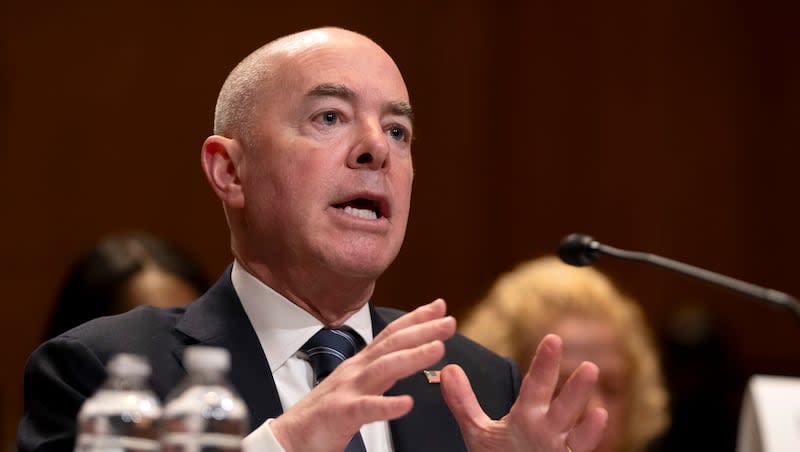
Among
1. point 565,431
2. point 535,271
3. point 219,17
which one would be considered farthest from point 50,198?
point 565,431

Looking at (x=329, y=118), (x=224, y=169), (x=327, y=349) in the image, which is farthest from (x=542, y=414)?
(x=224, y=169)

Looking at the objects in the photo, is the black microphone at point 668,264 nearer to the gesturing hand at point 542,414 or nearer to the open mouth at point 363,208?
the gesturing hand at point 542,414

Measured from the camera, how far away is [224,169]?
239 centimetres

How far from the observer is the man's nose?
7.27ft

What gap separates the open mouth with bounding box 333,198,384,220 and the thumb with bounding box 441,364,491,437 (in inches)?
14.7

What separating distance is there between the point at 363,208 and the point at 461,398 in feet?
1.45

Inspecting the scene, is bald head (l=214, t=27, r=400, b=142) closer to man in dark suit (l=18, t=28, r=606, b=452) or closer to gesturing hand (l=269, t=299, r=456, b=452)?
man in dark suit (l=18, t=28, r=606, b=452)

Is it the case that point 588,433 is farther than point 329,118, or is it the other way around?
point 329,118

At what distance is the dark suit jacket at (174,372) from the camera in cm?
206

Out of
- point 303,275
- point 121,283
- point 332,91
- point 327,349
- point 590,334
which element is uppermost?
point 332,91

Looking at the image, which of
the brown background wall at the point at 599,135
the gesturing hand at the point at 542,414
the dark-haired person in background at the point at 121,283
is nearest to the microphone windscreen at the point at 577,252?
the gesturing hand at the point at 542,414

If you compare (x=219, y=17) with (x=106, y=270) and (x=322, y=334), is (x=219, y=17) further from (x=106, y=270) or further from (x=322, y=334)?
(x=322, y=334)

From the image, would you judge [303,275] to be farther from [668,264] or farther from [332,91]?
[668,264]

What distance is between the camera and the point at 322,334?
226cm
